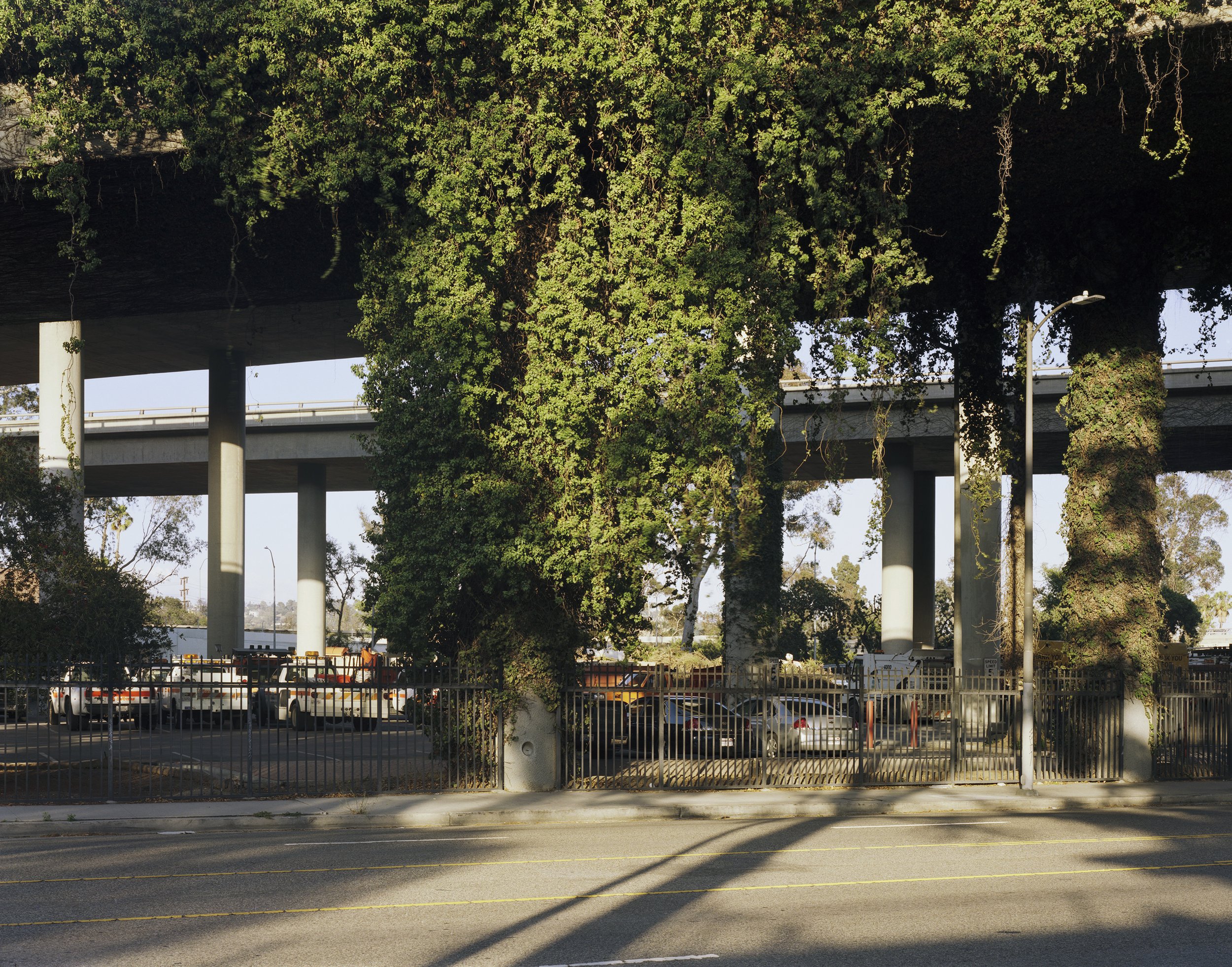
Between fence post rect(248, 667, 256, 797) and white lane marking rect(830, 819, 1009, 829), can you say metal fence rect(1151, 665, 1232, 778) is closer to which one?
white lane marking rect(830, 819, 1009, 829)

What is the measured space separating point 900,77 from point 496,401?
29.2ft

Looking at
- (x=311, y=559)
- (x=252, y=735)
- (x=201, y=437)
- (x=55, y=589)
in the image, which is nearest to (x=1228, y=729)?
(x=252, y=735)

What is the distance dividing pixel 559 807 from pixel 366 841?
3.99m

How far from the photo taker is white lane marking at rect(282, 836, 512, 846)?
15.1m

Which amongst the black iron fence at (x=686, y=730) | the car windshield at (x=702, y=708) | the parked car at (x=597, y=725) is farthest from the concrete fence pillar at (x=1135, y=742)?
the parked car at (x=597, y=725)

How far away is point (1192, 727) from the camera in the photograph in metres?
24.8

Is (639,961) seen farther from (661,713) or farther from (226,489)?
(226,489)

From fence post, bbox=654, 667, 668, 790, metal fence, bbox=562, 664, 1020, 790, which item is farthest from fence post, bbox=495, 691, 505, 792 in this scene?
fence post, bbox=654, 667, 668, 790

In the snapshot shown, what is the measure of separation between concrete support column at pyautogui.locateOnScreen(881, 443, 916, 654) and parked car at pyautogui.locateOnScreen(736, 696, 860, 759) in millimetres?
38485

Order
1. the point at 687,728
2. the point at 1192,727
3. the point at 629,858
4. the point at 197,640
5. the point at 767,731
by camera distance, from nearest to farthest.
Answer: the point at 629,858, the point at 687,728, the point at 767,731, the point at 1192,727, the point at 197,640

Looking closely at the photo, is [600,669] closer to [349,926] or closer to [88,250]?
[88,250]

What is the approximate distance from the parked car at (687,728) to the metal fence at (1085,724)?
23.2 ft

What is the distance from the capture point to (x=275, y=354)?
1860 inches

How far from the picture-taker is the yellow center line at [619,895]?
32.4 feet
